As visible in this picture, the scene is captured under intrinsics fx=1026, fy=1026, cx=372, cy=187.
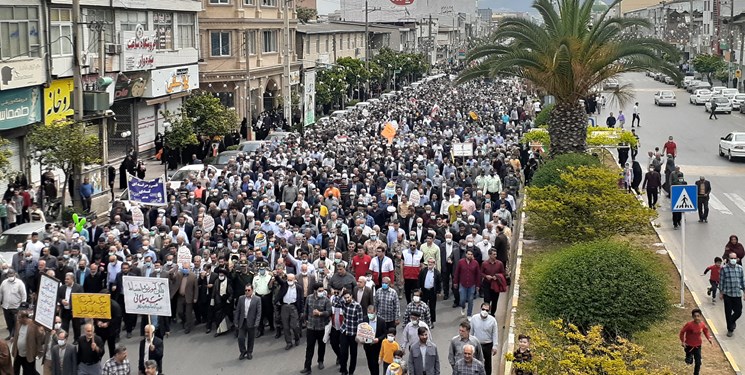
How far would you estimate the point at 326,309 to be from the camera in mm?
16234

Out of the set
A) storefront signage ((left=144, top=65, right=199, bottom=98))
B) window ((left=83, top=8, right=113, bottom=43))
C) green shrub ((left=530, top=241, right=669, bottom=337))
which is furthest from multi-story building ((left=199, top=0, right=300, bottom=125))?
green shrub ((left=530, top=241, right=669, bottom=337))

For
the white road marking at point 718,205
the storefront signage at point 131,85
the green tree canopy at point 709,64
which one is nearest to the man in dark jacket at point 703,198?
the white road marking at point 718,205

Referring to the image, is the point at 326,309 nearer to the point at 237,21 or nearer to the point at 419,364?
the point at 419,364

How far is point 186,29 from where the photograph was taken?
162ft

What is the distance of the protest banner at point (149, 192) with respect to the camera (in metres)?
24.6

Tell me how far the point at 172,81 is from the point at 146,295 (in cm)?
3100

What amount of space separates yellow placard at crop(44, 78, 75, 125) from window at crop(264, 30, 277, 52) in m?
26.3

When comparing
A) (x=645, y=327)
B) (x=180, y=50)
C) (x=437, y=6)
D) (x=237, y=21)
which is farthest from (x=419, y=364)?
(x=437, y=6)

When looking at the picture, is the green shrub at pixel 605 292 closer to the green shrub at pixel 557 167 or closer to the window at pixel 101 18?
the green shrub at pixel 557 167

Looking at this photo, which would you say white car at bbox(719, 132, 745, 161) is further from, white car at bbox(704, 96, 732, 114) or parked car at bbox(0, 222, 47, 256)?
parked car at bbox(0, 222, 47, 256)

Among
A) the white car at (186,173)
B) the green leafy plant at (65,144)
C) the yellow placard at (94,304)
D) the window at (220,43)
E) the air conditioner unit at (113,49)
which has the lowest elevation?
the yellow placard at (94,304)

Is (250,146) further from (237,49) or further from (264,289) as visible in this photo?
(264,289)

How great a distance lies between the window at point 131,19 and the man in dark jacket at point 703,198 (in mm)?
24327

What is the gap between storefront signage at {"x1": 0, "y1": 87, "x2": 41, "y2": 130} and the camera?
30.4m
